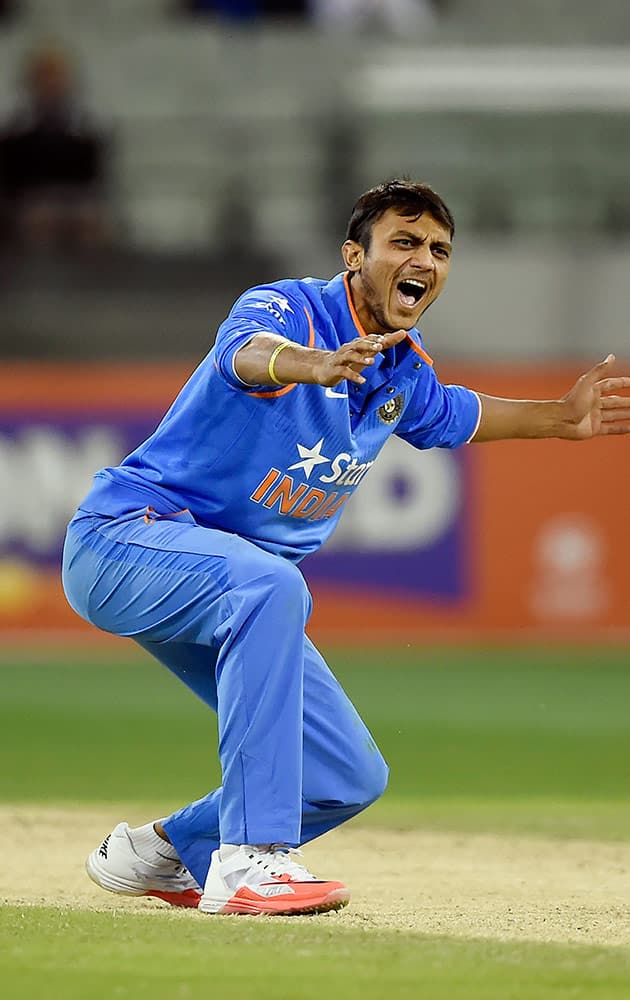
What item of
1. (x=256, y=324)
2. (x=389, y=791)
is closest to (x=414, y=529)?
(x=389, y=791)

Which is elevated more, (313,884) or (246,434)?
(246,434)

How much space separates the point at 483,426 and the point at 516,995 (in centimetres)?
235

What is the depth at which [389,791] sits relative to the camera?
8.82 meters

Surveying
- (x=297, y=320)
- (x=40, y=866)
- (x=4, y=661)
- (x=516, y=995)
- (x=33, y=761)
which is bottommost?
(x=4, y=661)

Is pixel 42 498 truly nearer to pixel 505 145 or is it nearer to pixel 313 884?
pixel 505 145

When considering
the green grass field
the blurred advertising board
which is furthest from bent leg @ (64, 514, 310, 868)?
the blurred advertising board

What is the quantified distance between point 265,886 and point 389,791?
3911 millimetres

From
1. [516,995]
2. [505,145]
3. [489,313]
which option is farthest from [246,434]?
[505,145]

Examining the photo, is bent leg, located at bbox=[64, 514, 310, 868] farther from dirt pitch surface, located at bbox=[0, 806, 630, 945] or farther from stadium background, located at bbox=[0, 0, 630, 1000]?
stadium background, located at bbox=[0, 0, 630, 1000]

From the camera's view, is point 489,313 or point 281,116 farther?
point 281,116

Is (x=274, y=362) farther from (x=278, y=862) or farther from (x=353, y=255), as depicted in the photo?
(x=278, y=862)

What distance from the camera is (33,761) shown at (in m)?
9.49

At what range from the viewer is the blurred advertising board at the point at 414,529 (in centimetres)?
1416

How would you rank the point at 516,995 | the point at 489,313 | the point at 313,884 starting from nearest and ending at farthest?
the point at 516,995 → the point at 313,884 → the point at 489,313
